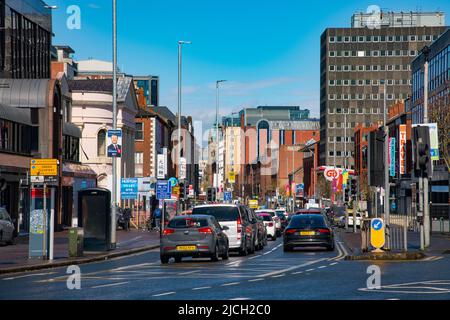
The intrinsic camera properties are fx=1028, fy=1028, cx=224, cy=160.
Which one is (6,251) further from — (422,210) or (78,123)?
(78,123)

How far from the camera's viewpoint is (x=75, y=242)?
3419 cm

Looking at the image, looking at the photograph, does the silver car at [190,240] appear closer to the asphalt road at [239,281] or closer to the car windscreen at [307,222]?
the asphalt road at [239,281]

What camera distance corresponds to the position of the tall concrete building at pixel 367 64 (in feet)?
555

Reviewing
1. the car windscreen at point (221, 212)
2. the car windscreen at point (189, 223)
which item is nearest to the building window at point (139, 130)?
the car windscreen at point (221, 212)

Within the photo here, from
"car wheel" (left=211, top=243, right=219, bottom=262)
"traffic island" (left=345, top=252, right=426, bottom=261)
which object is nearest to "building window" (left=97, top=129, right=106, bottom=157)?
"car wheel" (left=211, top=243, right=219, bottom=262)

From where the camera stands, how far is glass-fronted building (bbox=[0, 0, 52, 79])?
61219 mm

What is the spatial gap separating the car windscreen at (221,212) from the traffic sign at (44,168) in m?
7.16

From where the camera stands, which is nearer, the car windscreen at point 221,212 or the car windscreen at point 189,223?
the car windscreen at point 189,223

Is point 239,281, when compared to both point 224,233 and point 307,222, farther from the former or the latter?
point 307,222

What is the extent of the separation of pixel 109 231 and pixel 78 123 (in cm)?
4400

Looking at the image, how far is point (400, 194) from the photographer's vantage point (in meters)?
117

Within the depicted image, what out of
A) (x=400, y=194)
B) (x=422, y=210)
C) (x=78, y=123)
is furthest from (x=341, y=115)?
(x=422, y=210)

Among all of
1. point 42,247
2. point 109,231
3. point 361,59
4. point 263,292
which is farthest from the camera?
point 361,59

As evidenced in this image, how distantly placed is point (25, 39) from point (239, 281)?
46.1m
